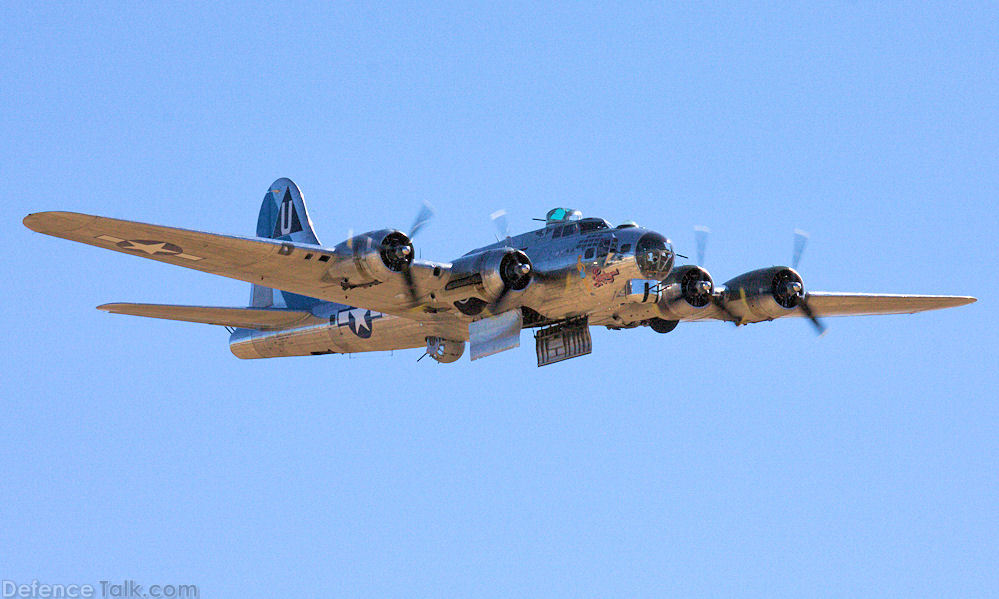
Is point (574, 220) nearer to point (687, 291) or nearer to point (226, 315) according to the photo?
point (687, 291)

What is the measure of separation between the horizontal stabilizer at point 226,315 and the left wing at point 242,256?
418cm

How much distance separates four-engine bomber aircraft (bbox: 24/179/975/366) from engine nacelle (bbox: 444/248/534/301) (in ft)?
0.10

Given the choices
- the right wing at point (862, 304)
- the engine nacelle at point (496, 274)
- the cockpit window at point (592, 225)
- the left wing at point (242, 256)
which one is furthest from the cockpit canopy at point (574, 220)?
the right wing at point (862, 304)

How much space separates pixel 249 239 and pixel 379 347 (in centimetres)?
798

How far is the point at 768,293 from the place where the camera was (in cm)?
3164

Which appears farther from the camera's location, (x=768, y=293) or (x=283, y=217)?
(x=283, y=217)

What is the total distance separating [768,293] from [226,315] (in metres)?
15.6

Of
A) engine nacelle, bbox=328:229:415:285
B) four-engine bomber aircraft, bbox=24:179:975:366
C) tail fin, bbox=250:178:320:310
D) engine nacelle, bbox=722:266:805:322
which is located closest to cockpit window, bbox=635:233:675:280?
four-engine bomber aircraft, bbox=24:179:975:366

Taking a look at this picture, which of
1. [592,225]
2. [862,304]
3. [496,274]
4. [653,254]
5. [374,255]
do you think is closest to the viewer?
[374,255]

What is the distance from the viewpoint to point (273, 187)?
3759 centimetres

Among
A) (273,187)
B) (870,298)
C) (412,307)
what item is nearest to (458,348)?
(412,307)

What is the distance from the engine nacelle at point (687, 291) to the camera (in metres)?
31.2

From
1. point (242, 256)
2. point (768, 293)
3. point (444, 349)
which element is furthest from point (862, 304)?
point (242, 256)

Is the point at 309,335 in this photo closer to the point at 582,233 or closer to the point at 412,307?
the point at 412,307
